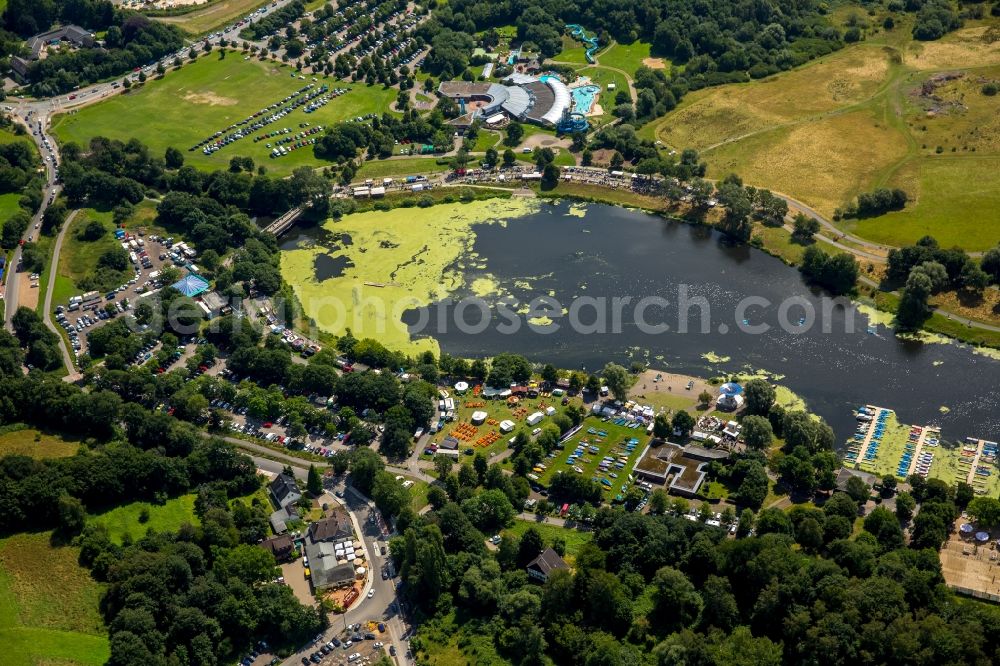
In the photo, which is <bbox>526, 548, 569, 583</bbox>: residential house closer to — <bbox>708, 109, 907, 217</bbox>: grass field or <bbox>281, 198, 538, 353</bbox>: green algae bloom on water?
<bbox>281, 198, 538, 353</bbox>: green algae bloom on water

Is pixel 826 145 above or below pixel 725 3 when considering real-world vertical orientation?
below

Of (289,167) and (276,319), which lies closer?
(276,319)

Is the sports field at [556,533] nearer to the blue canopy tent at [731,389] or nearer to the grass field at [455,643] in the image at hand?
the grass field at [455,643]

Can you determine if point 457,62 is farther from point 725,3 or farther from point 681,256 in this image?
point 681,256

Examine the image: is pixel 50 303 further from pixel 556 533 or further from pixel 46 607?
pixel 556 533

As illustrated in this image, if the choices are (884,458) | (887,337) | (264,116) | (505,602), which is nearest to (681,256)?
(887,337)

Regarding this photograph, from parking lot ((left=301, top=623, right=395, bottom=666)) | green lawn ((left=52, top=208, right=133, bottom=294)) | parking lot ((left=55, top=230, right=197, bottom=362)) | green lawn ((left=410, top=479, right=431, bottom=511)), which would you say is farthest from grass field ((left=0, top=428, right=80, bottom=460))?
parking lot ((left=301, top=623, right=395, bottom=666))

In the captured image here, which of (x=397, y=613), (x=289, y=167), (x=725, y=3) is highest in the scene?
(x=725, y=3)
